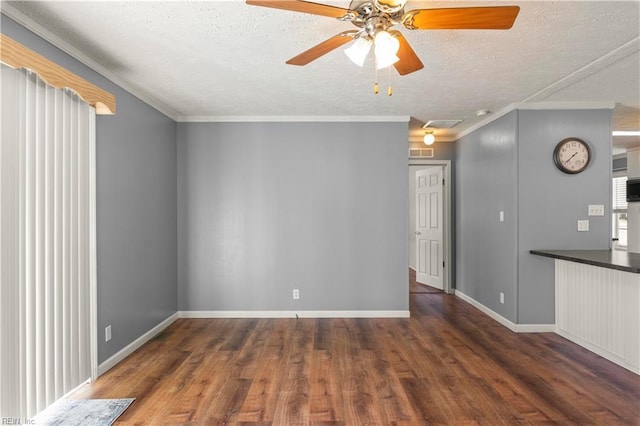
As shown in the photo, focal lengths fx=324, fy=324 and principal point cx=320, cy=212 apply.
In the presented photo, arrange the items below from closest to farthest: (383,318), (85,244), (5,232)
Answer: (5,232) < (85,244) < (383,318)

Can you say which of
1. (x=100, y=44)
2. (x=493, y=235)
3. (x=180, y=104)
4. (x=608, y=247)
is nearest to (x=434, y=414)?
(x=493, y=235)

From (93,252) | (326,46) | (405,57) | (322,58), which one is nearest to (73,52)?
(93,252)

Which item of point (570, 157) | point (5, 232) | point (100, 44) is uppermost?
point (100, 44)

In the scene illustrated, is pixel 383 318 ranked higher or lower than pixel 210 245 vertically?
lower

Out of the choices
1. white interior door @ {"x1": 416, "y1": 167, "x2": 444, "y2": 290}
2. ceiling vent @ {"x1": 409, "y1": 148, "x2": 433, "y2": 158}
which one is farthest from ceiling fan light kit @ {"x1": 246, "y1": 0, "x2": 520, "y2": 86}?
white interior door @ {"x1": 416, "y1": 167, "x2": 444, "y2": 290}

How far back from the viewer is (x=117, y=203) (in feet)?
9.52

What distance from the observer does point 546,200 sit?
3611 millimetres

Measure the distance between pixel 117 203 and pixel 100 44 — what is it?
128cm

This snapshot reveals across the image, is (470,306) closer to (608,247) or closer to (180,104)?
(608,247)

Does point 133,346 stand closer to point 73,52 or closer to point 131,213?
point 131,213

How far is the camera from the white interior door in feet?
17.5

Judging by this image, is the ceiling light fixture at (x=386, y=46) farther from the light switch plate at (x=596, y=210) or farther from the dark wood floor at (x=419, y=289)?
the dark wood floor at (x=419, y=289)

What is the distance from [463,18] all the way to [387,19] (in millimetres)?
372

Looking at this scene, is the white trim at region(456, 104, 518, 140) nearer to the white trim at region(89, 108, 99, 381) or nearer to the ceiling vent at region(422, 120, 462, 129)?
the ceiling vent at region(422, 120, 462, 129)
